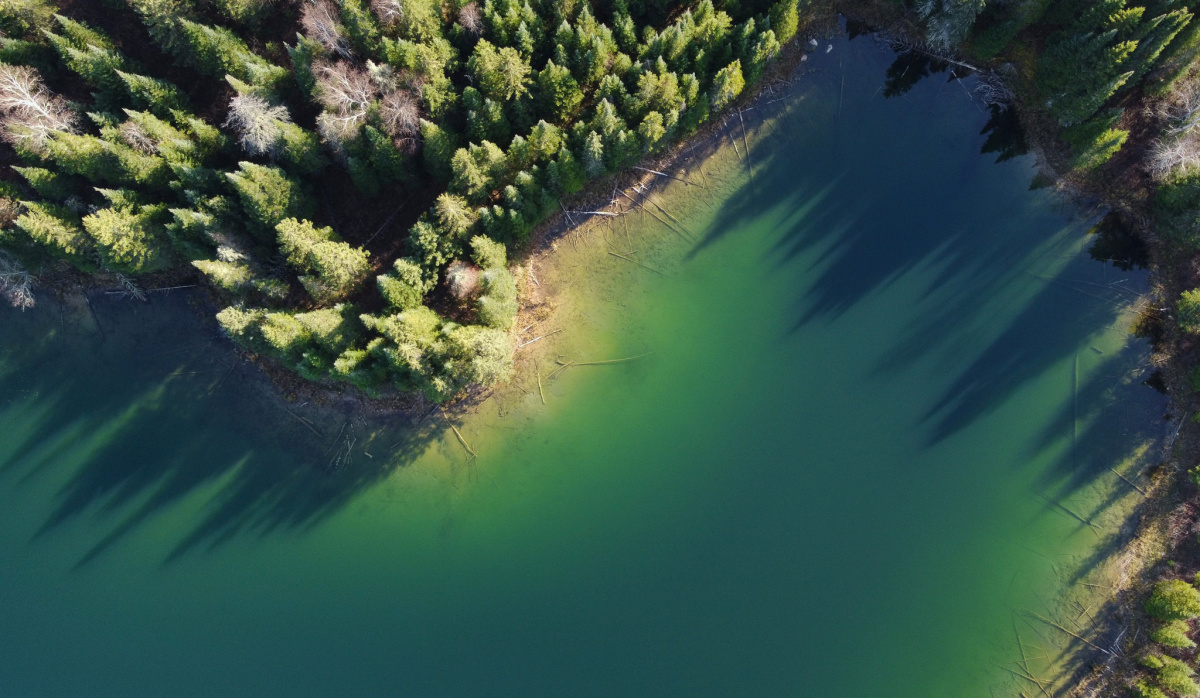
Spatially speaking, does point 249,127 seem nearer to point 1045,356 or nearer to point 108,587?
point 108,587

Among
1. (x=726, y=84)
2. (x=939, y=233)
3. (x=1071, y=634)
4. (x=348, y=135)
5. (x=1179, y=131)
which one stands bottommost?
(x=1071, y=634)

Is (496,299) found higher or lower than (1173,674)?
lower

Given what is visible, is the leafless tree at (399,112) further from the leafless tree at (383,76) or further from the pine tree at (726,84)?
the pine tree at (726,84)

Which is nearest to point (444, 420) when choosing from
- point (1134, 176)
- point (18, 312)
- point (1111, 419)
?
point (18, 312)

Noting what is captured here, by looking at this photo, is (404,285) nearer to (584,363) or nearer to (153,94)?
(584,363)

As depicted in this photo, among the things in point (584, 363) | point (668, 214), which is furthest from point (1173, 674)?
point (668, 214)

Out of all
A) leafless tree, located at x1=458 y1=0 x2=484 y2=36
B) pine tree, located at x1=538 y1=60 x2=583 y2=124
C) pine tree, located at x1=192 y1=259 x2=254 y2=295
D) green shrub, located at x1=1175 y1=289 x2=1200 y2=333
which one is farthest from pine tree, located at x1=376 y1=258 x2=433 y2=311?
green shrub, located at x1=1175 y1=289 x2=1200 y2=333
